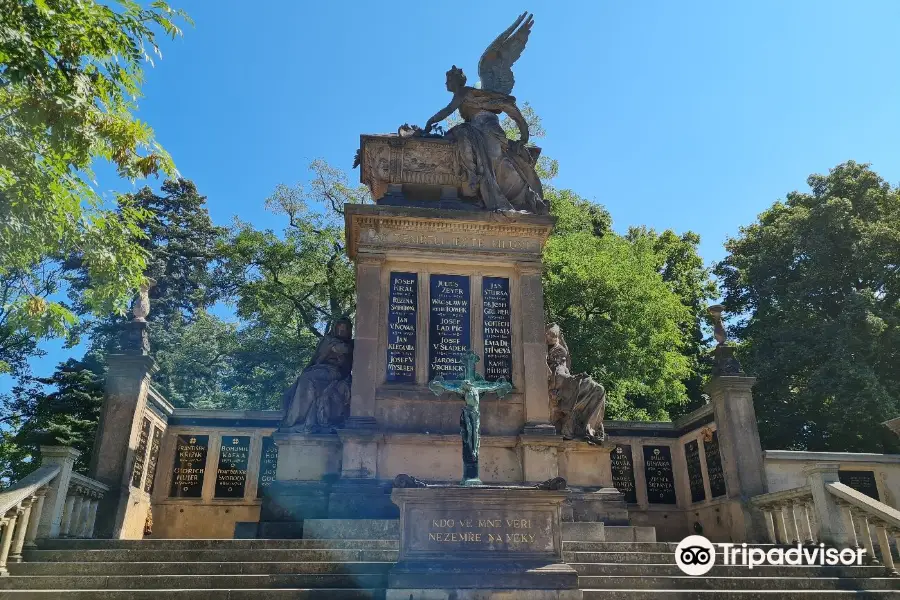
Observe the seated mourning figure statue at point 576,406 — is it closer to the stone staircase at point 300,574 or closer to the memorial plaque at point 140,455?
the stone staircase at point 300,574

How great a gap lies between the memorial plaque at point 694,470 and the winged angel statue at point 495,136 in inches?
256

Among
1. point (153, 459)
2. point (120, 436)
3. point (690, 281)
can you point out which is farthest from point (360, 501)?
point (690, 281)

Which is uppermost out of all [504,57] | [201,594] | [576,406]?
[504,57]

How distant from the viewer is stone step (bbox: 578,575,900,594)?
803 centimetres

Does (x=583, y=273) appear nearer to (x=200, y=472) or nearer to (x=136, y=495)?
(x=200, y=472)

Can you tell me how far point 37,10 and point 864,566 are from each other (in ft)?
41.4

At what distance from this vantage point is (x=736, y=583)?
27.0ft

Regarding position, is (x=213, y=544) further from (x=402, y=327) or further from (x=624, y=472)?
(x=624, y=472)

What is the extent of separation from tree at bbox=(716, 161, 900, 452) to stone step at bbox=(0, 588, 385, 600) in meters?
20.6

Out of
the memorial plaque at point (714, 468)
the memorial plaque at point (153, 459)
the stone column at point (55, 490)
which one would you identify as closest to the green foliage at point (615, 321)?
the memorial plaque at point (714, 468)

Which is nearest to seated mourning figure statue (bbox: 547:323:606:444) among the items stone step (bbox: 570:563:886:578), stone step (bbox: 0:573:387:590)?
stone step (bbox: 570:563:886:578)

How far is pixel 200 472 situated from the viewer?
14.6m

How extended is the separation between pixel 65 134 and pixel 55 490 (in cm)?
501

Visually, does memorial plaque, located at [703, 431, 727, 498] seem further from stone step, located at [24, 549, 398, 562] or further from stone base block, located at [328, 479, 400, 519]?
stone step, located at [24, 549, 398, 562]
